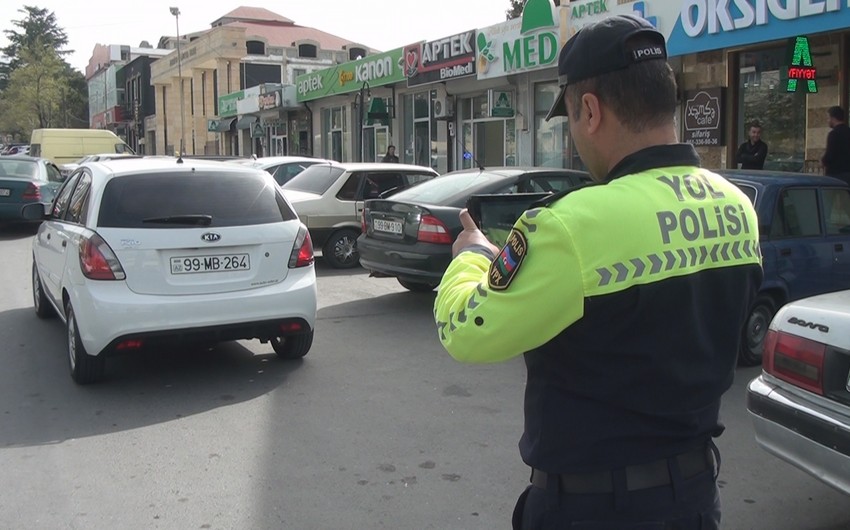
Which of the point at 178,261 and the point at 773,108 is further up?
the point at 773,108

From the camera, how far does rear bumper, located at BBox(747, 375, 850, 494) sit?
3295 millimetres

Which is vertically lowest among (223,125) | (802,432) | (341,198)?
(802,432)

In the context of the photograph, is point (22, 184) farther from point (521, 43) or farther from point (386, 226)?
point (386, 226)

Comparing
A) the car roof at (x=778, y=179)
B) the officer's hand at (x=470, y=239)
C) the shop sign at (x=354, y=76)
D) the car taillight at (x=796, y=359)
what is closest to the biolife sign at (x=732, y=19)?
the car roof at (x=778, y=179)

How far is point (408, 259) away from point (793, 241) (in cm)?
359

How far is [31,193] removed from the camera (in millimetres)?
16547

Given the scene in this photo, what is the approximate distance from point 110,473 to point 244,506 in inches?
36.5

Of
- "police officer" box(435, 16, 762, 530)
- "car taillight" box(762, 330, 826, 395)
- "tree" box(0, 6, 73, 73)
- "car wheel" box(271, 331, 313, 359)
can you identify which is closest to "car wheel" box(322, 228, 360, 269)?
"car wheel" box(271, 331, 313, 359)

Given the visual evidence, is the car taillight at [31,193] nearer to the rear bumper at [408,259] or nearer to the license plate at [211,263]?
the rear bumper at [408,259]

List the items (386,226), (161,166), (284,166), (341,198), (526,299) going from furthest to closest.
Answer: (284,166)
(341,198)
(386,226)
(161,166)
(526,299)

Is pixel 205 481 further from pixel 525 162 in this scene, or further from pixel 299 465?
pixel 525 162

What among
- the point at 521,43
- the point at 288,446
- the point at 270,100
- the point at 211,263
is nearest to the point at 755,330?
the point at 288,446

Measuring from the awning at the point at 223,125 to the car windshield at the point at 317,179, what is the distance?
89.5 feet

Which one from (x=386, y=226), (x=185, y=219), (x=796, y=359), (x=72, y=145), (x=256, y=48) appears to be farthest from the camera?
(x=256, y=48)
